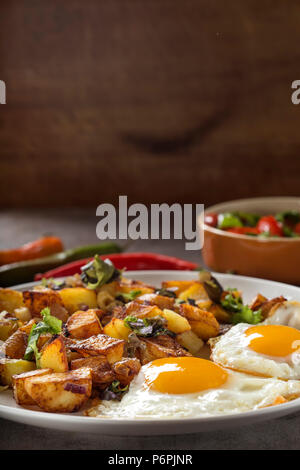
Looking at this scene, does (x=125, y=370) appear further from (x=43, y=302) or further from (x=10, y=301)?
(x=10, y=301)

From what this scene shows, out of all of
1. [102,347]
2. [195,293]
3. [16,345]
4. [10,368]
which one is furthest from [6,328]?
[195,293]

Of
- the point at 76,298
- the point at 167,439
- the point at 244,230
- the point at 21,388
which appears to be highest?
the point at 244,230

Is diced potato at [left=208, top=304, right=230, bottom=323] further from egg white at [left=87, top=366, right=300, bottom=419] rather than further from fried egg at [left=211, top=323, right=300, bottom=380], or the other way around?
egg white at [left=87, top=366, right=300, bottom=419]

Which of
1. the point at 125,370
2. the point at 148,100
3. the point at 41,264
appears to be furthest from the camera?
the point at 148,100

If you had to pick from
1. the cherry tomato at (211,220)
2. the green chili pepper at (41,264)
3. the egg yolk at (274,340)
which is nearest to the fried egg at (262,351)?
the egg yolk at (274,340)

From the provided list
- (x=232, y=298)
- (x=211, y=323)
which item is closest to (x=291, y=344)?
(x=211, y=323)

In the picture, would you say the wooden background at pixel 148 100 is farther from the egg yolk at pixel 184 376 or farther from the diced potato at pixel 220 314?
the egg yolk at pixel 184 376
